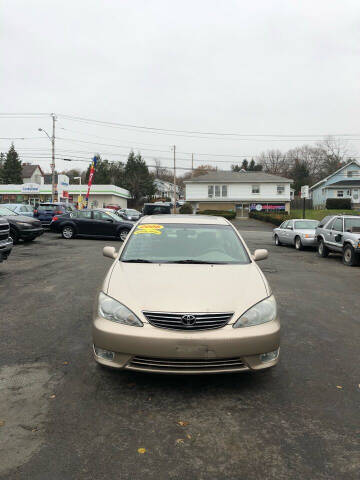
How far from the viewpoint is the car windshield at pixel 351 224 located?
12984mm

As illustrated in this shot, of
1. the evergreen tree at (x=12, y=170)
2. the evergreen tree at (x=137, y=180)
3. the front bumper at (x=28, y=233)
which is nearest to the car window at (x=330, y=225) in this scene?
the front bumper at (x=28, y=233)

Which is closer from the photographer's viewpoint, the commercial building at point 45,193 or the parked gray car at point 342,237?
the parked gray car at point 342,237

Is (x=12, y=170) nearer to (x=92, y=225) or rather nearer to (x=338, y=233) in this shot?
(x=92, y=225)

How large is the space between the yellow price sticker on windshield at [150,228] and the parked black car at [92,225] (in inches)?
565

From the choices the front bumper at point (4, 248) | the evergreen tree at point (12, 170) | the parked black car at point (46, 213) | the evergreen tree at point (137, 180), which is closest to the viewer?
the front bumper at point (4, 248)

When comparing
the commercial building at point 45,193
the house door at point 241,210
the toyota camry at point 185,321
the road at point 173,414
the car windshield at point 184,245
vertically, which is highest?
the commercial building at point 45,193

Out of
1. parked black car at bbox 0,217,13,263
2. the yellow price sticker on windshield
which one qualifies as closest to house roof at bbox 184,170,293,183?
parked black car at bbox 0,217,13,263

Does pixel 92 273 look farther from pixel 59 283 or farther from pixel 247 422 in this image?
pixel 247 422

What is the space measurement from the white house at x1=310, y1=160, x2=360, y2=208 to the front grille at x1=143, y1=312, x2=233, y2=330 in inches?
2217

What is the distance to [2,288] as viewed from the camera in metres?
7.86

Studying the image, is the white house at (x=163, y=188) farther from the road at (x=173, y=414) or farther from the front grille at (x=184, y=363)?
the front grille at (x=184, y=363)

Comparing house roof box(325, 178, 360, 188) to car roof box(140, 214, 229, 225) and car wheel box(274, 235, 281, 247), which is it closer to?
car wheel box(274, 235, 281, 247)

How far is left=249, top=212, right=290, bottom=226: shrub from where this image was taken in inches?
1480

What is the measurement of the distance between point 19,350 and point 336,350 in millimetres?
3751
